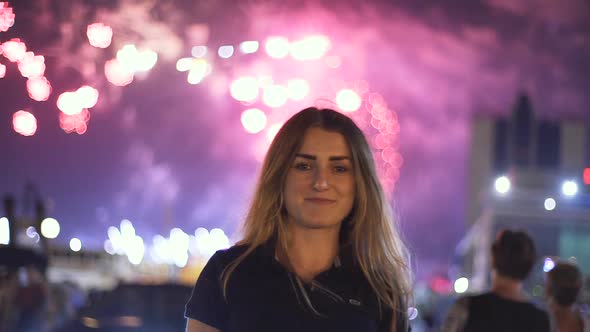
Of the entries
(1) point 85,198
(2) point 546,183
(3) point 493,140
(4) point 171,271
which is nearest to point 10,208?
(1) point 85,198

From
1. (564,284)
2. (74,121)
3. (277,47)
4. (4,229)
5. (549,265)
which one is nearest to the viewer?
(564,284)

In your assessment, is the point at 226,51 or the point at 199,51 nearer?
the point at 226,51

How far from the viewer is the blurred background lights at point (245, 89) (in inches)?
631

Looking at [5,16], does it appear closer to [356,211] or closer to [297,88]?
[297,88]

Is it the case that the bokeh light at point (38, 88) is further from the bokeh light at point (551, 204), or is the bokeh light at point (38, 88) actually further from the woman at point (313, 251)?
the bokeh light at point (551, 204)

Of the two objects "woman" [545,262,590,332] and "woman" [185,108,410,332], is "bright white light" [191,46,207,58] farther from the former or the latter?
"woman" [185,108,410,332]

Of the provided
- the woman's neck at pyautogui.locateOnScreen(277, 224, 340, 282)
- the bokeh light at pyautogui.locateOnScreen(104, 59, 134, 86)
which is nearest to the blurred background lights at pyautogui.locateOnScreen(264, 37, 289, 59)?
the bokeh light at pyautogui.locateOnScreen(104, 59, 134, 86)

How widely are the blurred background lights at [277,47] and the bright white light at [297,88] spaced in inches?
43.0

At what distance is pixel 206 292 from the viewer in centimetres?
317

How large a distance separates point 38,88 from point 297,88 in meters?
4.72

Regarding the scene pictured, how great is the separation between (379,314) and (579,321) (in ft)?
10.5

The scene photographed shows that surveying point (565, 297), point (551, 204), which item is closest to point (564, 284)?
point (565, 297)

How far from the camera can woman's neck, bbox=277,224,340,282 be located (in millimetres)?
3250

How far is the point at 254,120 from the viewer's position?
53.9 feet
